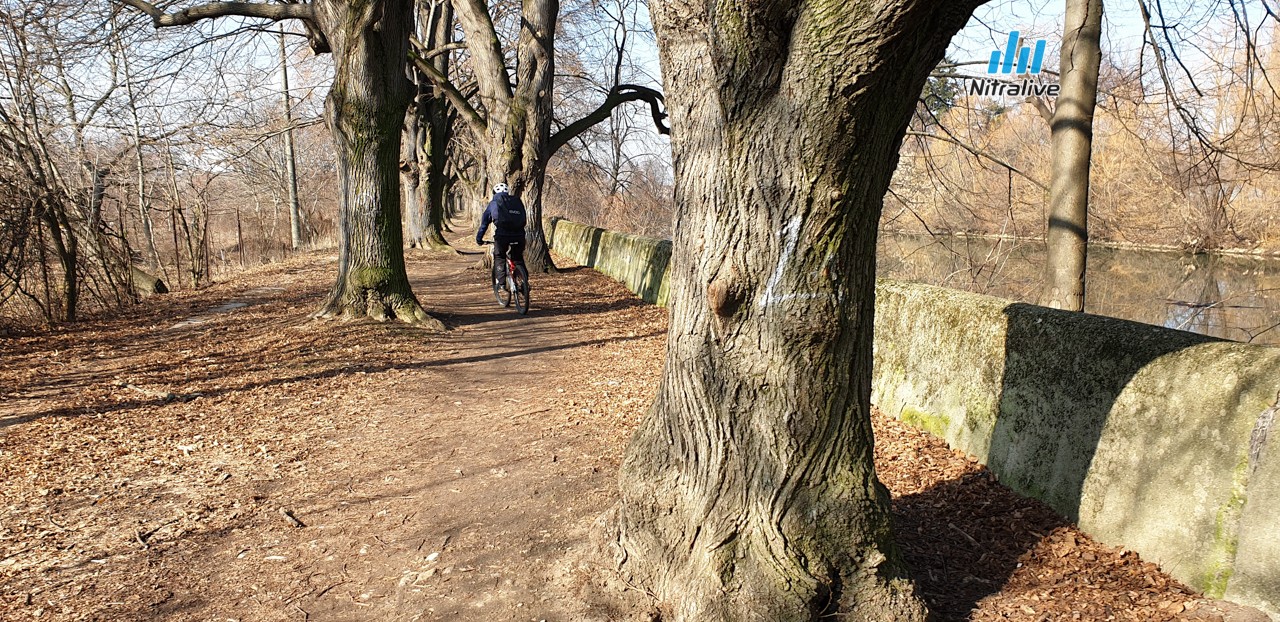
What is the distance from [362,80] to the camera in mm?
8820

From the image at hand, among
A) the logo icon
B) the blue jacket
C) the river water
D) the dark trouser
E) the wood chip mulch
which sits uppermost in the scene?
the logo icon

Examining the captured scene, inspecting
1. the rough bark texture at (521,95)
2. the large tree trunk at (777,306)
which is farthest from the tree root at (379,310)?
the large tree trunk at (777,306)

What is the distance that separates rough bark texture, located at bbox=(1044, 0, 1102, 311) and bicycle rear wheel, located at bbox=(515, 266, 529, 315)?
21.4ft

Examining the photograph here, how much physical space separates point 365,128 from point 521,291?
3.08 m

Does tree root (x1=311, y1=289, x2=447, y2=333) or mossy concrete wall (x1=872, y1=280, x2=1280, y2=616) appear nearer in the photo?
mossy concrete wall (x1=872, y1=280, x2=1280, y2=616)

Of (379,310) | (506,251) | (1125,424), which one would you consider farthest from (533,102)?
(1125,424)

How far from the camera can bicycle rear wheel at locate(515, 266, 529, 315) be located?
35.3 feet

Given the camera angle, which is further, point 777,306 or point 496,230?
point 496,230

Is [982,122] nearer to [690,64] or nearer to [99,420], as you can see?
[690,64]

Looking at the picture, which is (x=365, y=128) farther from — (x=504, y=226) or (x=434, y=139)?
(x=434, y=139)

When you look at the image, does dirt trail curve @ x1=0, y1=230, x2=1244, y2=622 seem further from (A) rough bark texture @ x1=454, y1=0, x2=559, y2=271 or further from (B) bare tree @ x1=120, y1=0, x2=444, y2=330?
(A) rough bark texture @ x1=454, y1=0, x2=559, y2=271

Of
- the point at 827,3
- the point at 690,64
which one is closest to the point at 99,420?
the point at 690,64

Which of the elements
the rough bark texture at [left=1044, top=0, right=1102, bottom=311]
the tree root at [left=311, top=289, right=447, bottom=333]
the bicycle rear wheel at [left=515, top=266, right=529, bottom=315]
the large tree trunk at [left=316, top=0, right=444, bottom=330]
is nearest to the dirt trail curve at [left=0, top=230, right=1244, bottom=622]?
the tree root at [left=311, top=289, right=447, bottom=333]

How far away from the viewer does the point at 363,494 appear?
15.2 feet
